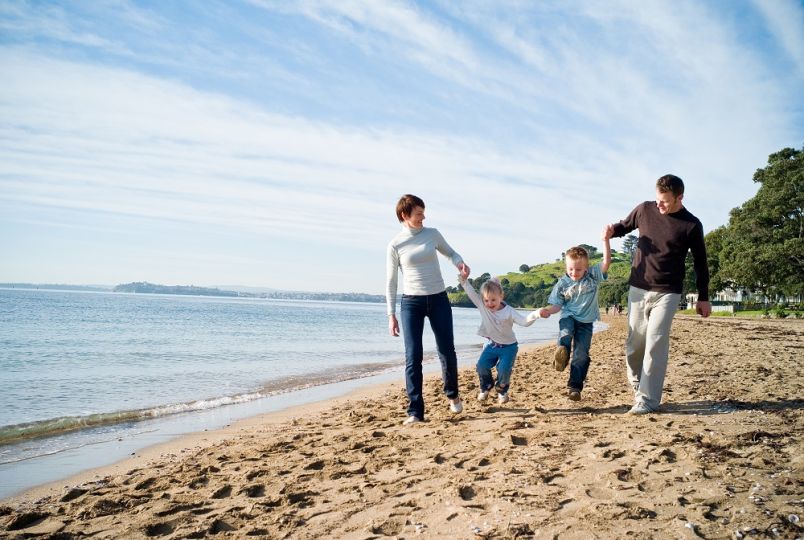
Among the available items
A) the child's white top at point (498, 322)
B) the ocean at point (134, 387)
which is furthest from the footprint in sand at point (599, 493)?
the ocean at point (134, 387)

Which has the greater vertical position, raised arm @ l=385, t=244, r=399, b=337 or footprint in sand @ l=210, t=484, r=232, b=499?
raised arm @ l=385, t=244, r=399, b=337

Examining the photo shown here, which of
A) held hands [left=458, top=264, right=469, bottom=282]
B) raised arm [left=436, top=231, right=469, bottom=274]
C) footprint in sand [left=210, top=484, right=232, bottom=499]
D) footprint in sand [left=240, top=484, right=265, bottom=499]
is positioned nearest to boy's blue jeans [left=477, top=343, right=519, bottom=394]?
held hands [left=458, top=264, right=469, bottom=282]

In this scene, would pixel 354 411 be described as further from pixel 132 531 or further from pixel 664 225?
pixel 664 225

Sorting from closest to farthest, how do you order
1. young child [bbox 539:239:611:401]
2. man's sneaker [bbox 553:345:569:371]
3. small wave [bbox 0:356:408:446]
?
man's sneaker [bbox 553:345:569:371] → young child [bbox 539:239:611:401] → small wave [bbox 0:356:408:446]

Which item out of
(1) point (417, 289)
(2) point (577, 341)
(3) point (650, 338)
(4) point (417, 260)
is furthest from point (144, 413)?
(3) point (650, 338)

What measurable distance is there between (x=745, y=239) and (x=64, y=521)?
39.9 m

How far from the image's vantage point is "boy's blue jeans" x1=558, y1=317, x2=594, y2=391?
5.64m

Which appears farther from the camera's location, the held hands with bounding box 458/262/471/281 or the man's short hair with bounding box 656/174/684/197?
the held hands with bounding box 458/262/471/281

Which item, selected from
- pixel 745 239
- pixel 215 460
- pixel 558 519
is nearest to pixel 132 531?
pixel 215 460

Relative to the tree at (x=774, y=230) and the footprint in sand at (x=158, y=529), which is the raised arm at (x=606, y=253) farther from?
the tree at (x=774, y=230)

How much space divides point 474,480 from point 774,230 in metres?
37.7

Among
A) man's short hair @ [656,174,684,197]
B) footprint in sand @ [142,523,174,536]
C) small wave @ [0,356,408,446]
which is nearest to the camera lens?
footprint in sand @ [142,523,174,536]

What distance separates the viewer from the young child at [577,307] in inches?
221

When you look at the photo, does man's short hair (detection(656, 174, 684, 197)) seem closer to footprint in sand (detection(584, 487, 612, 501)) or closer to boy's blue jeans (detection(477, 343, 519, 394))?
boy's blue jeans (detection(477, 343, 519, 394))
